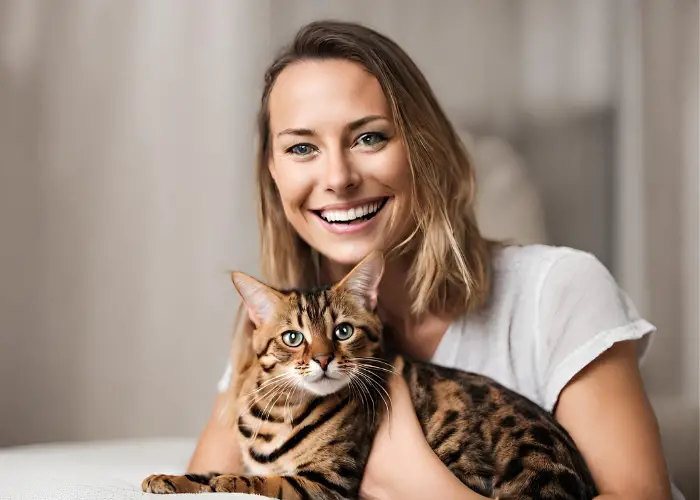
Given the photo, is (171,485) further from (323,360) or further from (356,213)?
(356,213)

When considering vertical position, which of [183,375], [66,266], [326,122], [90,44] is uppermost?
[90,44]

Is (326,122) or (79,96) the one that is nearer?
(326,122)

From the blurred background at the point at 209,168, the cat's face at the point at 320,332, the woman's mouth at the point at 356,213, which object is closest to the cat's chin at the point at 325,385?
the cat's face at the point at 320,332

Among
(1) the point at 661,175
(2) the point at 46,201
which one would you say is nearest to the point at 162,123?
(2) the point at 46,201

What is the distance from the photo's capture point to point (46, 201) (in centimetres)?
207

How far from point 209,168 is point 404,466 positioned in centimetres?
144

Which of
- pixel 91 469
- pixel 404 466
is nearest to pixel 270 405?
pixel 404 466

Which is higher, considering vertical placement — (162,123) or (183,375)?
(162,123)

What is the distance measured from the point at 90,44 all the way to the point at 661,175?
1772 mm

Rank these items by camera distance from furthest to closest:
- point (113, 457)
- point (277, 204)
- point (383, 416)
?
point (277, 204) → point (113, 457) → point (383, 416)

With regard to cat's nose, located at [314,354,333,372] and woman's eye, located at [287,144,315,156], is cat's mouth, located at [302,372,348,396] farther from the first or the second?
woman's eye, located at [287,144,315,156]

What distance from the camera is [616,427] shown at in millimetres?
1210

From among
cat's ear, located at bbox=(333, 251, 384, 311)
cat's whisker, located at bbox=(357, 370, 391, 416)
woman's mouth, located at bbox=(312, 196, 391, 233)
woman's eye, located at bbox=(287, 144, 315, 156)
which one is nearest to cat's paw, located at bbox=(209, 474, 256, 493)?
cat's whisker, located at bbox=(357, 370, 391, 416)

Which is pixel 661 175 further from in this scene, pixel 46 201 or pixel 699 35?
pixel 46 201
